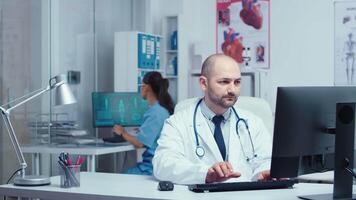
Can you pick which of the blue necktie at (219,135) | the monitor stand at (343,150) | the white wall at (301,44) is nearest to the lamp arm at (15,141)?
the blue necktie at (219,135)

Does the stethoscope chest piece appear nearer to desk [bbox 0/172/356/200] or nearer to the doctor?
the doctor

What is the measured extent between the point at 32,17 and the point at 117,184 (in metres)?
2.53

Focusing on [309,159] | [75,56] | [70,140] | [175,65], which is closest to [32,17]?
Result: [75,56]

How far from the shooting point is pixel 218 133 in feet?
9.18

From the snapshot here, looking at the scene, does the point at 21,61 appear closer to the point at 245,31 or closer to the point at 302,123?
the point at 245,31

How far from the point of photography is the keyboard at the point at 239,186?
Answer: 2324 millimetres

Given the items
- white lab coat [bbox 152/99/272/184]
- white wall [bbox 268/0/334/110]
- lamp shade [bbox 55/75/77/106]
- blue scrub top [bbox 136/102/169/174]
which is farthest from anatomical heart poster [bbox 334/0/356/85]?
lamp shade [bbox 55/75/77/106]

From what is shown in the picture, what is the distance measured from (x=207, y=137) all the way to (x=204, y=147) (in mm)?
49

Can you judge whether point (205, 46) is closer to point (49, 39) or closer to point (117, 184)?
point (49, 39)

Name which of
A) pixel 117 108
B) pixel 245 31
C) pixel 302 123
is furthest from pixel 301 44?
pixel 302 123

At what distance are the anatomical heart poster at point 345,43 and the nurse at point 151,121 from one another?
6.92 ft

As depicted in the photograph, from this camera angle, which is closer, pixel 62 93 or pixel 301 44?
pixel 62 93

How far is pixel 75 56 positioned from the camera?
17.2ft

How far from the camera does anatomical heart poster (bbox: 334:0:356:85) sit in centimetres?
576
